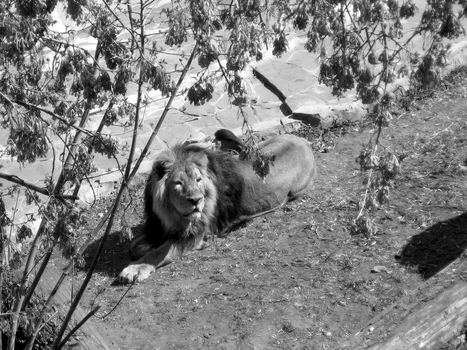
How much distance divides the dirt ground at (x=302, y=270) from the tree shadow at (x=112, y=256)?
2cm

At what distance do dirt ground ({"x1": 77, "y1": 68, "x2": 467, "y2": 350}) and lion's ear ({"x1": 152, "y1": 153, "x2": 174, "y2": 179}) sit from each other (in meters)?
0.49

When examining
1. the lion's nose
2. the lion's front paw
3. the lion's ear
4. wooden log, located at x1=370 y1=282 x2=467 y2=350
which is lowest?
wooden log, located at x1=370 y1=282 x2=467 y2=350

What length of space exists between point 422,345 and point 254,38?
2.04 metres

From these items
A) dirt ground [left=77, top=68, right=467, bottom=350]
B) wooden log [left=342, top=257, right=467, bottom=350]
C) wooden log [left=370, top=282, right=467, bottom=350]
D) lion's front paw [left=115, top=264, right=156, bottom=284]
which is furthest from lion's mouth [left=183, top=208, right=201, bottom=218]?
wooden log [left=370, top=282, right=467, bottom=350]

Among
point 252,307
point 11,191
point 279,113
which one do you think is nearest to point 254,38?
point 11,191

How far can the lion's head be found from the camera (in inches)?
291

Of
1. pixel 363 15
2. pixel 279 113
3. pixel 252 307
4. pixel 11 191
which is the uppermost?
pixel 363 15

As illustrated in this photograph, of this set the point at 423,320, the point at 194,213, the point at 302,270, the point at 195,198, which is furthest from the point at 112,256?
the point at 423,320

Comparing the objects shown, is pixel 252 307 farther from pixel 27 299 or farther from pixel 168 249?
pixel 27 299

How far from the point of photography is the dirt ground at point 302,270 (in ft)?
20.0

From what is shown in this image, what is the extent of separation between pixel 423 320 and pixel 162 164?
3687 mm

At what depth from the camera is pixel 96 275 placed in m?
7.29

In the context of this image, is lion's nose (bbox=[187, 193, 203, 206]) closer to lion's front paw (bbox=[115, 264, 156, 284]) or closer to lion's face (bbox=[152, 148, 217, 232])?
lion's face (bbox=[152, 148, 217, 232])

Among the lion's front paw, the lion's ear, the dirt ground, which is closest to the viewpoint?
the dirt ground
